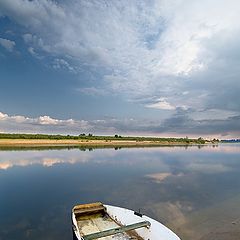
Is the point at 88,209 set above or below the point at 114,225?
above

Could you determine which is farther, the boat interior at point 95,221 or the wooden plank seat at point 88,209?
the wooden plank seat at point 88,209

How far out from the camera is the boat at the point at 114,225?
9.88 m

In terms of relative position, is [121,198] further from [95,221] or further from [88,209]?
[95,221]

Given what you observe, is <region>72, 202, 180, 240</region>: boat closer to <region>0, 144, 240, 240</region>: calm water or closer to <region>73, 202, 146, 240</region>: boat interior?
<region>73, 202, 146, 240</region>: boat interior

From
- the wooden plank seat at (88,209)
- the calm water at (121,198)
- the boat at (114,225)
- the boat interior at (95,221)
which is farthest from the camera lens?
the wooden plank seat at (88,209)

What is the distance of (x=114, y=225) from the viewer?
12.9 meters

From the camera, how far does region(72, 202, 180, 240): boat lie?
9.88m

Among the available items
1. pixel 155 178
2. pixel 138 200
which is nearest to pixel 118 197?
pixel 138 200

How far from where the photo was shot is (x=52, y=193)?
70.9 ft

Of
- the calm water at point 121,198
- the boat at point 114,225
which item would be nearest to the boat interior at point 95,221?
the boat at point 114,225

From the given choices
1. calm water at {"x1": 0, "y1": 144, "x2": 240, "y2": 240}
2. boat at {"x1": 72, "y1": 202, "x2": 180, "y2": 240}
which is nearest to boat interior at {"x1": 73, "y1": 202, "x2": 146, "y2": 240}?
boat at {"x1": 72, "y1": 202, "x2": 180, "y2": 240}

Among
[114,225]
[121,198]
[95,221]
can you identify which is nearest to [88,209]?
[95,221]

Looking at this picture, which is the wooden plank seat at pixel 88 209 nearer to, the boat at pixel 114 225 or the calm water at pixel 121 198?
the boat at pixel 114 225

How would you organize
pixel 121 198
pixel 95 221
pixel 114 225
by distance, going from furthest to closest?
1. pixel 121 198
2. pixel 95 221
3. pixel 114 225
